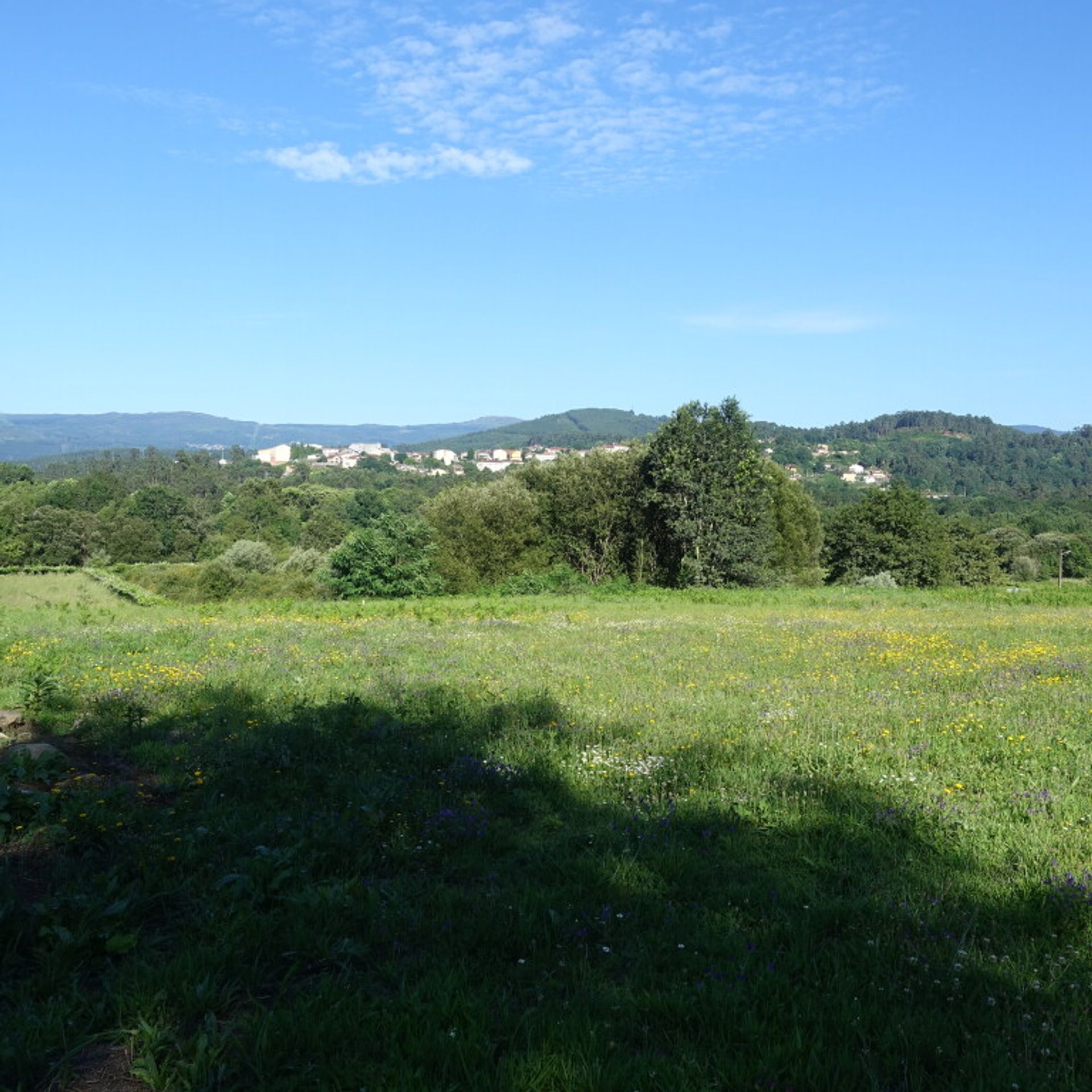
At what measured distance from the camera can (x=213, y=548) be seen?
112 m

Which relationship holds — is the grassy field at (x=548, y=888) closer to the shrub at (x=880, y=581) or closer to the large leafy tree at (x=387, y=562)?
the large leafy tree at (x=387, y=562)

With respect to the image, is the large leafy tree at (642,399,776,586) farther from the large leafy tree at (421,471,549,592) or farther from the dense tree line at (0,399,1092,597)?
the large leafy tree at (421,471,549,592)

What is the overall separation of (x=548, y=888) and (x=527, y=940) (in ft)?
2.21

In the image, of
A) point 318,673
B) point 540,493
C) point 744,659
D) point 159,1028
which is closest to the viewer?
point 159,1028

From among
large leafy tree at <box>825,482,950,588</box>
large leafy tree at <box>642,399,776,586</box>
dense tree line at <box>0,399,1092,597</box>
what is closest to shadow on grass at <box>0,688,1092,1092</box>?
dense tree line at <box>0,399,1092,597</box>

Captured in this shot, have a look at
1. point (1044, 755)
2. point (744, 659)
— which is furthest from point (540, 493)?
point (1044, 755)

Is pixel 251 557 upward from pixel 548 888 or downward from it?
downward

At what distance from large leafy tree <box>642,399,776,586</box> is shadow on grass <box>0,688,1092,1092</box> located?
39.6 metres

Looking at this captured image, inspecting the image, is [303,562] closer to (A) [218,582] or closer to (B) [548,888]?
(A) [218,582]

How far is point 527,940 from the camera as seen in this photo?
473 centimetres

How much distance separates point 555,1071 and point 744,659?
12.9 m

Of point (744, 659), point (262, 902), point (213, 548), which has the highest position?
point (262, 902)

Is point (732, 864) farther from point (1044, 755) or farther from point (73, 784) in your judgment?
point (73, 784)

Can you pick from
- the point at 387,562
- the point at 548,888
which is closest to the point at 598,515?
the point at 387,562
